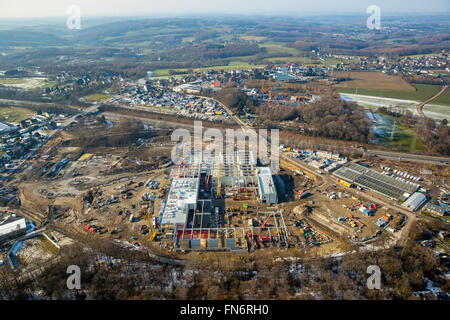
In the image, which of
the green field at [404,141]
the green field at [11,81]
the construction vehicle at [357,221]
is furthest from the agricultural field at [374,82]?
the green field at [11,81]

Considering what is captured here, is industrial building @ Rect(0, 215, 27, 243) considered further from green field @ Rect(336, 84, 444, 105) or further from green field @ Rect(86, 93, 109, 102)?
green field @ Rect(336, 84, 444, 105)

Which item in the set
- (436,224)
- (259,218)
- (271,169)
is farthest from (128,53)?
(436,224)

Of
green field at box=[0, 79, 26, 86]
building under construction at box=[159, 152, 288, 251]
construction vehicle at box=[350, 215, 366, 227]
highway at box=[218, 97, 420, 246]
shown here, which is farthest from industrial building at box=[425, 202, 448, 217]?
green field at box=[0, 79, 26, 86]

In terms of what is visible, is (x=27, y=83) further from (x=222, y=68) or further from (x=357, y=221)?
(x=357, y=221)

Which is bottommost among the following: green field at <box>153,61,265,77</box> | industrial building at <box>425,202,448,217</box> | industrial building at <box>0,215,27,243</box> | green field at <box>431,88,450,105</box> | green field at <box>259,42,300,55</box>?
industrial building at <box>0,215,27,243</box>

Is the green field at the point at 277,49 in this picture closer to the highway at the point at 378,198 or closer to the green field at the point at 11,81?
the highway at the point at 378,198

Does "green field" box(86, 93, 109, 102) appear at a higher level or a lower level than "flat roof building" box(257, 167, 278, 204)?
higher
